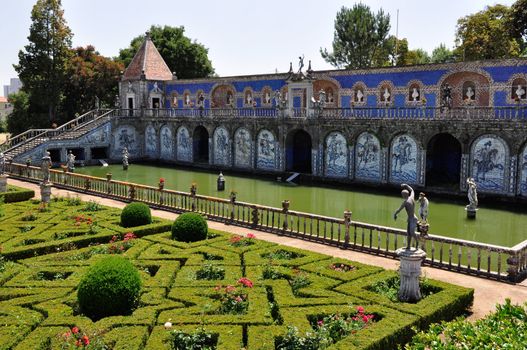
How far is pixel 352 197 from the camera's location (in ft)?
97.8

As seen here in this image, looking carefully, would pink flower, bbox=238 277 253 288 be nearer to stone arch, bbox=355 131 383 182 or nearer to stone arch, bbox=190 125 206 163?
stone arch, bbox=355 131 383 182

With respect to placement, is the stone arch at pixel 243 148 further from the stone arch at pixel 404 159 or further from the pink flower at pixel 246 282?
the pink flower at pixel 246 282

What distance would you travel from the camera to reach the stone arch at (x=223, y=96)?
151ft

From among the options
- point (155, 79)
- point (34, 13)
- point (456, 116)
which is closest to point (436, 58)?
point (155, 79)

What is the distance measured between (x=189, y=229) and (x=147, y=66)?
36.1m

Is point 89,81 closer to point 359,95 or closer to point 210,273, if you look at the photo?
point 359,95

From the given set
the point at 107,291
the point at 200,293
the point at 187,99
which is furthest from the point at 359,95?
the point at 107,291

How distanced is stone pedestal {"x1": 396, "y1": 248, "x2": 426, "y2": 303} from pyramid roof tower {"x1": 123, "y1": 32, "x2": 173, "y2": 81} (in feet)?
136

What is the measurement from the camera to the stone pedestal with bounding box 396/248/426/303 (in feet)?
36.1

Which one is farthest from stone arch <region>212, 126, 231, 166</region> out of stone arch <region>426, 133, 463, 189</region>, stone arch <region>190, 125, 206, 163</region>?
stone arch <region>426, 133, 463, 189</region>

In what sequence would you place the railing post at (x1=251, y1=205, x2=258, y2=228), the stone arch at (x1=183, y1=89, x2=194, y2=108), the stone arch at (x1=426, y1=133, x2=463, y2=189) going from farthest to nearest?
the stone arch at (x1=183, y1=89, x2=194, y2=108) < the stone arch at (x1=426, y1=133, x2=463, y2=189) < the railing post at (x1=251, y1=205, x2=258, y2=228)

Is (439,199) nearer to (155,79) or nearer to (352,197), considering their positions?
(352,197)

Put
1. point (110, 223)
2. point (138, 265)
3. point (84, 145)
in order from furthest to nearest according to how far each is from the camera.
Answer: point (84, 145) < point (110, 223) < point (138, 265)

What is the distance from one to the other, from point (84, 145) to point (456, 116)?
29874mm
